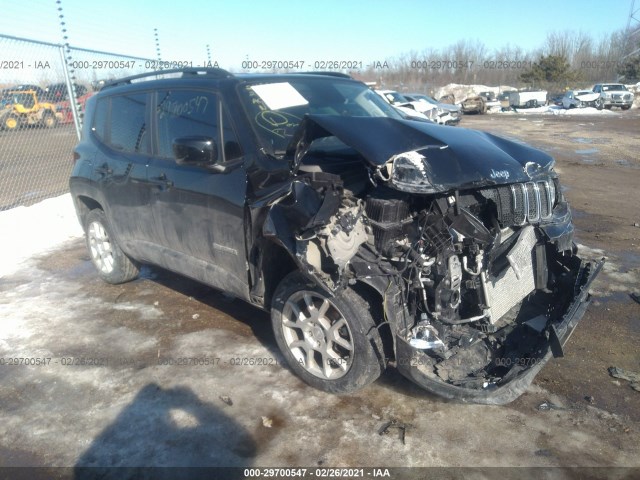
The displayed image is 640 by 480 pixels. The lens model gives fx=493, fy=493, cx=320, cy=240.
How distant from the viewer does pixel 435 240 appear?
291 cm

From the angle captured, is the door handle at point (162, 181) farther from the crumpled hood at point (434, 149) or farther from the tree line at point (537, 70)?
the tree line at point (537, 70)

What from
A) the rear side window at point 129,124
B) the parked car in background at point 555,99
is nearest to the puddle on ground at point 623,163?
the rear side window at point 129,124

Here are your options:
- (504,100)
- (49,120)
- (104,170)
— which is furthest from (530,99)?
(104,170)

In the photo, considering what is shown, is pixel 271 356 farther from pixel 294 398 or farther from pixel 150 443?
pixel 150 443

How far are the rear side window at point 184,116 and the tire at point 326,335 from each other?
1196mm

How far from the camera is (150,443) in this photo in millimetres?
2898

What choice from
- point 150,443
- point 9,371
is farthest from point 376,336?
point 9,371

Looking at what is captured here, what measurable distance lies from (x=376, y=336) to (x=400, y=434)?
59 centimetres

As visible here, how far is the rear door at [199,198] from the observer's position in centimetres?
346

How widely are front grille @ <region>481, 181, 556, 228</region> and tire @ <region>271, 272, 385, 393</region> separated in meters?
1.04

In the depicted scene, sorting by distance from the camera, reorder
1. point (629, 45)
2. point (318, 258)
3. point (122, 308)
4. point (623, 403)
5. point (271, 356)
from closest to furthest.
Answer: point (318, 258) < point (623, 403) < point (271, 356) < point (122, 308) < point (629, 45)

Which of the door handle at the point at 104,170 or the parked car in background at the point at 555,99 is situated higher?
the door handle at the point at 104,170

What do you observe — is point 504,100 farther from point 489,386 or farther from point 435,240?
point 489,386

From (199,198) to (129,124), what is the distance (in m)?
1.43
